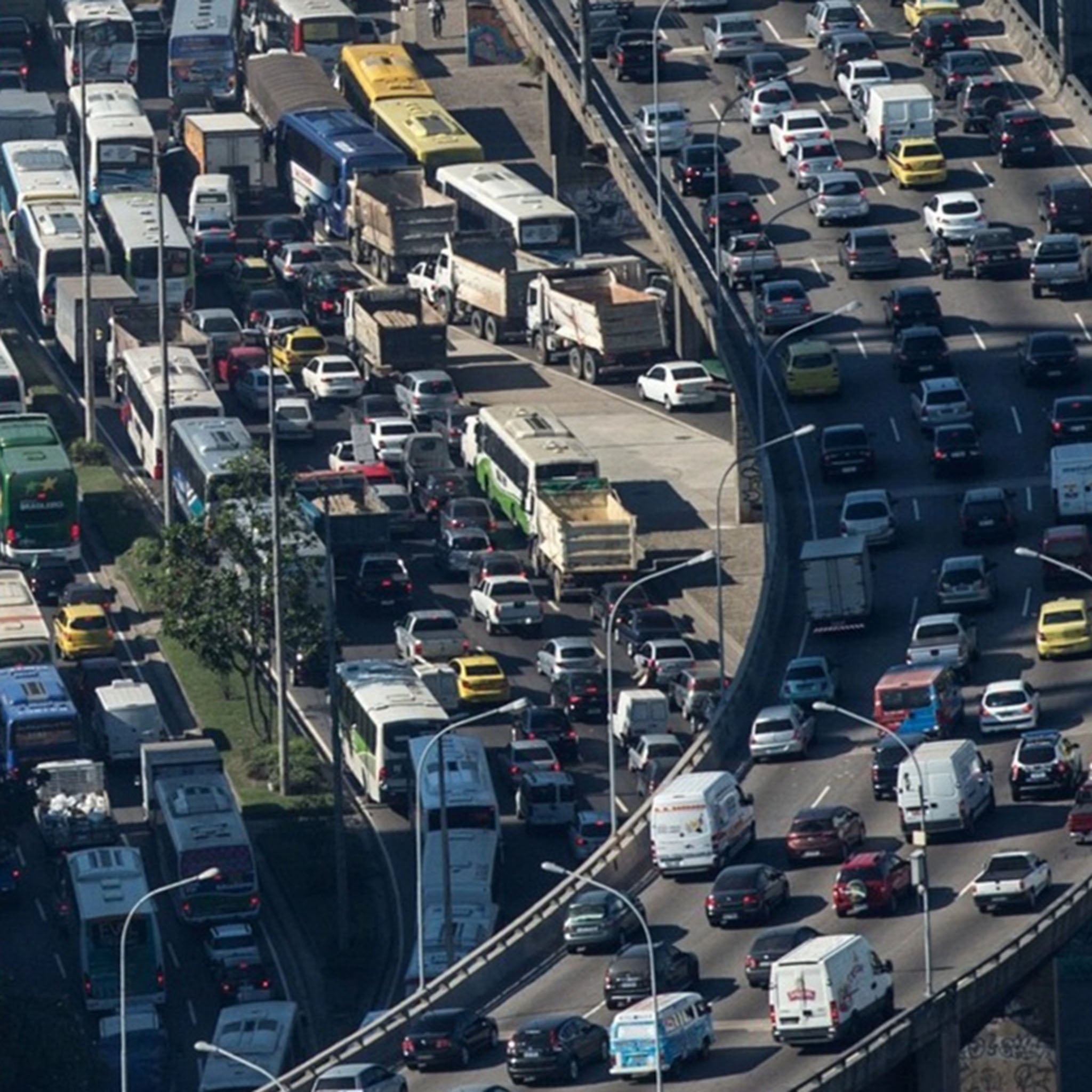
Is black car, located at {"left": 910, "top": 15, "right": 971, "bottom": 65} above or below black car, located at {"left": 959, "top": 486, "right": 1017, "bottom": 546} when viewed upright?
above

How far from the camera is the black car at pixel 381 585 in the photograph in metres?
157

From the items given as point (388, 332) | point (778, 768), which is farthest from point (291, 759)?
point (388, 332)

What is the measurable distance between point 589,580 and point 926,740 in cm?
2454

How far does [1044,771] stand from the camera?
129 meters

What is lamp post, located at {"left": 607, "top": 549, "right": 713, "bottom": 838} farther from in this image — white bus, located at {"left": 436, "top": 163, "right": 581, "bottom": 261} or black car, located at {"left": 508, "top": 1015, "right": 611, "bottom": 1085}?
white bus, located at {"left": 436, "top": 163, "right": 581, "bottom": 261}

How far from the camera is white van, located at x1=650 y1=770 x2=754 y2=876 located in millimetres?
127375

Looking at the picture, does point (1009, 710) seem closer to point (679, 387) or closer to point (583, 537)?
point (583, 537)

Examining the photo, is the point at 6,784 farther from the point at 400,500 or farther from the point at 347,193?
the point at 347,193

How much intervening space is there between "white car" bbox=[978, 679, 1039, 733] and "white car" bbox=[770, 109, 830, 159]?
50.4m

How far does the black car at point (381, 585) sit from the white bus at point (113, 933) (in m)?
20.6

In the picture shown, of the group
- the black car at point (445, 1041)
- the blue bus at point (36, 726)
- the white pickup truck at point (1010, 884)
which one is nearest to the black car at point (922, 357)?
the blue bus at point (36, 726)

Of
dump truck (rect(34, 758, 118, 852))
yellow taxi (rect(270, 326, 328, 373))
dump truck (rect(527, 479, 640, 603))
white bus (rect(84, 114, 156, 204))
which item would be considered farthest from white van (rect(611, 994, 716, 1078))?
white bus (rect(84, 114, 156, 204))

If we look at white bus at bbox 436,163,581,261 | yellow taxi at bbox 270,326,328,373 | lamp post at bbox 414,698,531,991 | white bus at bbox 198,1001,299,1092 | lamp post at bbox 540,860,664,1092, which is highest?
lamp post at bbox 540,860,664,1092

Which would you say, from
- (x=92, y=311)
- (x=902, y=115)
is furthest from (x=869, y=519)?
(x=92, y=311)
